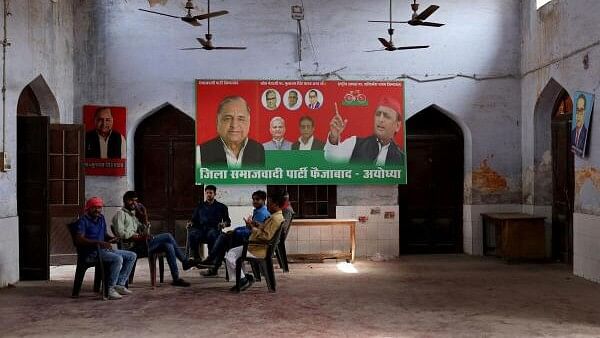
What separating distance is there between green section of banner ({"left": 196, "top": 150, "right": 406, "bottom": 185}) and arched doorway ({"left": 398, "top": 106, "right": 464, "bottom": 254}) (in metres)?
1.04

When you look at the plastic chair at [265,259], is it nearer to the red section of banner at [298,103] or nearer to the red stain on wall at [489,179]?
the red section of banner at [298,103]

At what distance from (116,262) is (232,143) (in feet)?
13.9

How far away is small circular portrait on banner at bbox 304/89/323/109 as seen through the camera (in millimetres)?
11328

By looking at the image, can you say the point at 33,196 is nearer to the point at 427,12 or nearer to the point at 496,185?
the point at 427,12

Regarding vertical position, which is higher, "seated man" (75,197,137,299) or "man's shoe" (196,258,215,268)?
"seated man" (75,197,137,299)

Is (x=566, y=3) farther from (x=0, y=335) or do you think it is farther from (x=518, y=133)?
(x=0, y=335)

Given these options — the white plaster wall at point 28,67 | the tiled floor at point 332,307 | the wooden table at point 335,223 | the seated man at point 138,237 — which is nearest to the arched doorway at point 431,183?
the wooden table at point 335,223

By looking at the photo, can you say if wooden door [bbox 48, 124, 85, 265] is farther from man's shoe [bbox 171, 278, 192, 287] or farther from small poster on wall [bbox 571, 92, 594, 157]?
small poster on wall [bbox 571, 92, 594, 157]

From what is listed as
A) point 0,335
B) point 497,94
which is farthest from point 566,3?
point 0,335

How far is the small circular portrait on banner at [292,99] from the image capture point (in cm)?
1130

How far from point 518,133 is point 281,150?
160 inches

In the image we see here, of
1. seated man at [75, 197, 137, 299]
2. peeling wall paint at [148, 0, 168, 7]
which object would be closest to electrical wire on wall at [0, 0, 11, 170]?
seated man at [75, 197, 137, 299]

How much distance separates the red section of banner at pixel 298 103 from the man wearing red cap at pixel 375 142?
0.22 feet

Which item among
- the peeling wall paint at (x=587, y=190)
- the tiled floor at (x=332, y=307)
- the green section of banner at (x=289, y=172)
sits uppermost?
the green section of banner at (x=289, y=172)
